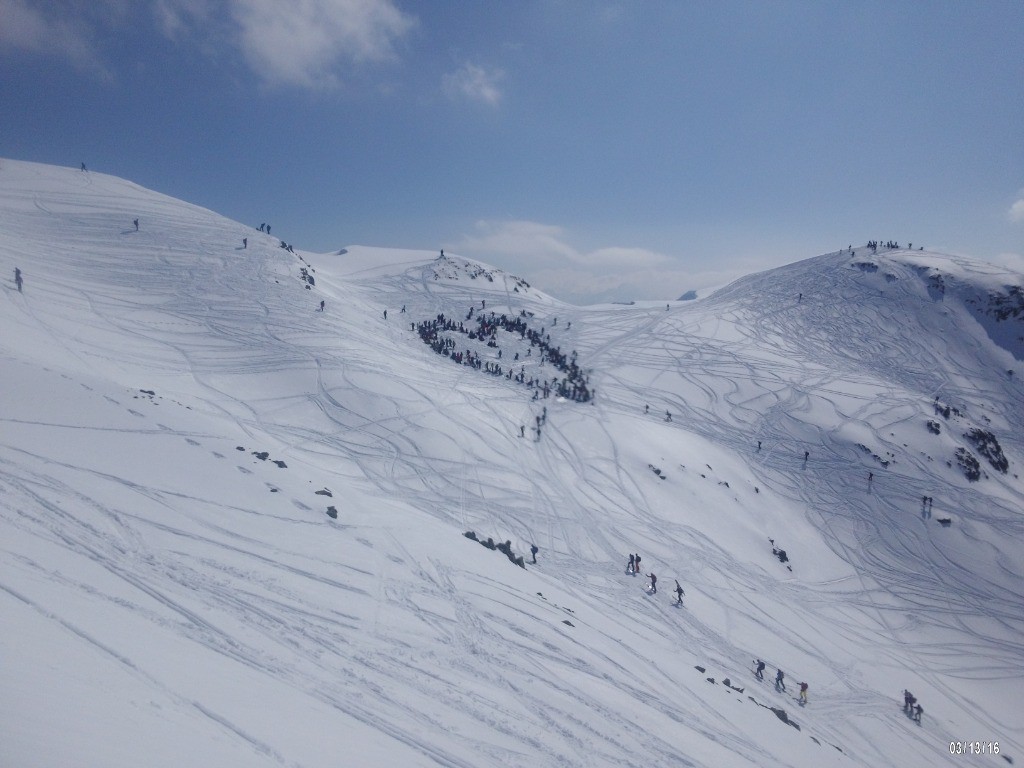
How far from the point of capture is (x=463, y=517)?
20469 millimetres

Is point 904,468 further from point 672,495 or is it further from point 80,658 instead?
point 80,658

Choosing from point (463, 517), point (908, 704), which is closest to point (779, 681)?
point (908, 704)

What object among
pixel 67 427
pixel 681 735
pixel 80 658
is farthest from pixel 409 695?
pixel 67 427

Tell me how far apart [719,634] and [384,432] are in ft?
58.8

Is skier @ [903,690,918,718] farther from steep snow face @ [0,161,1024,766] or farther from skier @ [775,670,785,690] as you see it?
skier @ [775,670,785,690]

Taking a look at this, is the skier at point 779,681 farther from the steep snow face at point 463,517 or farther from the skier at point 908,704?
the skier at point 908,704

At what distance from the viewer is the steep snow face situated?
852 cm

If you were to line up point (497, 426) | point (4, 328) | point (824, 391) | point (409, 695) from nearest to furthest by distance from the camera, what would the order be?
point (409, 695) < point (4, 328) < point (497, 426) < point (824, 391)

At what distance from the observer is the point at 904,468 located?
112ft
